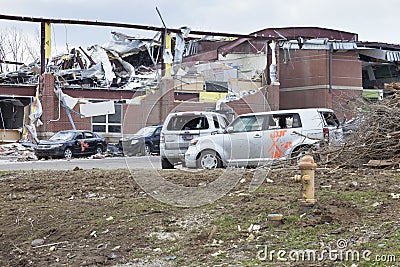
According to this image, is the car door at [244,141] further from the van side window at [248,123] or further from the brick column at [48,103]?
the brick column at [48,103]

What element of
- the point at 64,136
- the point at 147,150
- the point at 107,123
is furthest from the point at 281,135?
the point at 107,123

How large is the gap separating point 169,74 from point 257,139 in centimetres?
1665

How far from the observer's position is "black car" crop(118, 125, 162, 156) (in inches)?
920

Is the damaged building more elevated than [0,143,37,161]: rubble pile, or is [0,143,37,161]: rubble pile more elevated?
the damaged building

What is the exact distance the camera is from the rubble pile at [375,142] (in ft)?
37.0

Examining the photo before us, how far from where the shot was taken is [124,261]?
657 centimetres

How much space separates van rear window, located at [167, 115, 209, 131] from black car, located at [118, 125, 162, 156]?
12.6 feet

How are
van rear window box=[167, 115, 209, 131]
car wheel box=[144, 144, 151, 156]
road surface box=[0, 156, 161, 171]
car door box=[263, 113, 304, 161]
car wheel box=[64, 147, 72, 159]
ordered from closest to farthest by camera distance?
car door box=[263, 113, 304, 161] < van rear window box=[167, 115, 209, 131] < road surface box=[0, 156, 161, 171] < car wheel box=[144, 144, 151, 156] < car wheel box=[64, 147, 72, 159]

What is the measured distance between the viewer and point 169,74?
31.9 meters

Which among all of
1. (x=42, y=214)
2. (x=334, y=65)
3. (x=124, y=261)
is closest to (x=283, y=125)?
(x=42, y=214)

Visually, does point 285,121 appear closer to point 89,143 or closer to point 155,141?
point 155,141

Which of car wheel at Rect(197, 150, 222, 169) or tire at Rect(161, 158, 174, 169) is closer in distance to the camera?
car wheel at Rect(197, 150, 222, 169)

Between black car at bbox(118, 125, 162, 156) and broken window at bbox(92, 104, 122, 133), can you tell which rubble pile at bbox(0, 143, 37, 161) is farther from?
black car at bbox(118, 125, 162, 156)

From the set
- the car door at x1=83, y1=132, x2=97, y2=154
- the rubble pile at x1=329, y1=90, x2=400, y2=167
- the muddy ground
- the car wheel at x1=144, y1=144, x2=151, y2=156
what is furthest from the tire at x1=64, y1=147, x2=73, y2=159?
the rubble pile at x1=329, y1=90, x2=400, y2=167
